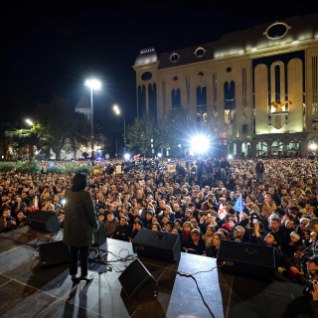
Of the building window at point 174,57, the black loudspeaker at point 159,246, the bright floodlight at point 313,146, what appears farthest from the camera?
the building window at point 174,57

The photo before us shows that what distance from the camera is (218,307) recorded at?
341cm

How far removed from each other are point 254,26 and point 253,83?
10.4 m

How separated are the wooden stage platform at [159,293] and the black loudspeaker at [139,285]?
8 cm

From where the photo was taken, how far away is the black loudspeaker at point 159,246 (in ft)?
15.0

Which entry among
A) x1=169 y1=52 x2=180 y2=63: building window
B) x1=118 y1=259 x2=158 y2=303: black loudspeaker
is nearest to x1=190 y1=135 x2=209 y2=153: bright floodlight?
x1=169 y1=52 x2=180 y2=63: building window

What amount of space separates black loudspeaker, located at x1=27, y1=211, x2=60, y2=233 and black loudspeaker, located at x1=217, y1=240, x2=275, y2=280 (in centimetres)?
409

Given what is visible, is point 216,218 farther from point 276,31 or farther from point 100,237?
point 276,31

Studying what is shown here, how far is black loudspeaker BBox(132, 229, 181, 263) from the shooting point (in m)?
4.57

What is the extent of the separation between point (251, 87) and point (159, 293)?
4863 centimetres

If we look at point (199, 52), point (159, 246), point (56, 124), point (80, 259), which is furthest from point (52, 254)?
point (199, 52)

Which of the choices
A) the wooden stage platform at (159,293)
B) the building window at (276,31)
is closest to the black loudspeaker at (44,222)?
the wooden stage platform at (159,293)

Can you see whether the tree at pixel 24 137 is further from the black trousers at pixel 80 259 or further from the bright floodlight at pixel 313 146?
the bright floodlight at pixel 313 146

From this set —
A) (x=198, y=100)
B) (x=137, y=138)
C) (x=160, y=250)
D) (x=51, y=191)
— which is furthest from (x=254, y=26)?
(x=160, y=250)

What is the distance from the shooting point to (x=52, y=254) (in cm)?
450
